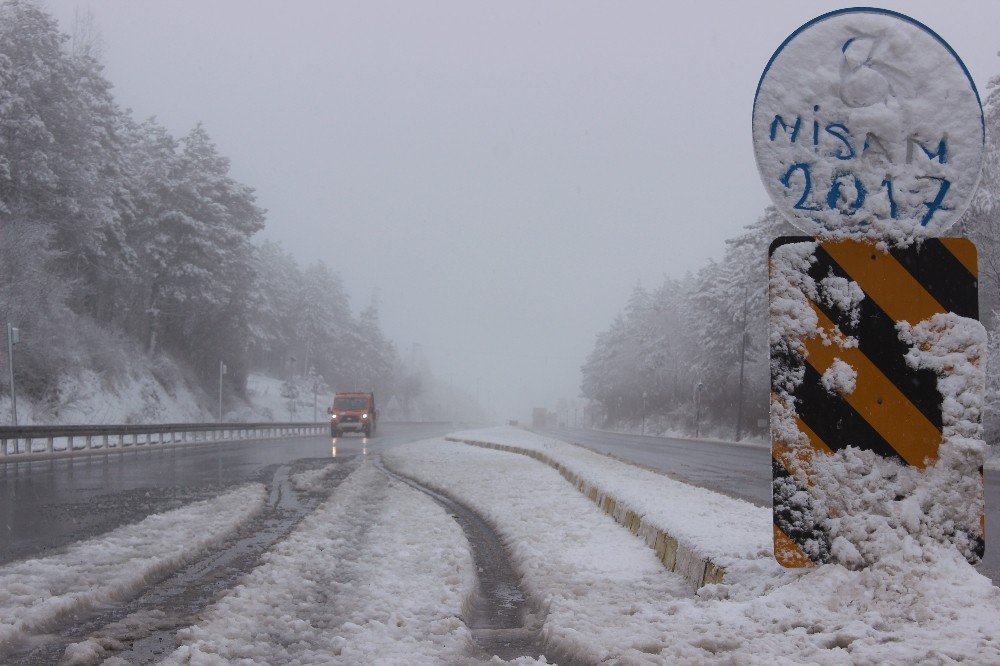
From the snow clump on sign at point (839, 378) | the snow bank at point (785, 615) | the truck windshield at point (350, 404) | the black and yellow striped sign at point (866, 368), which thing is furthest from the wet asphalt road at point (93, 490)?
the truck windshield at point (350, 404)

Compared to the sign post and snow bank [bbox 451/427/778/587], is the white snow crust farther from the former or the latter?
the sign post

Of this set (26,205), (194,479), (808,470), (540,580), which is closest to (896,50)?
(808,470)

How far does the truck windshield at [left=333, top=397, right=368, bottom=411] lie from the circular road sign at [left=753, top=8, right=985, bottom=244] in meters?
43.0

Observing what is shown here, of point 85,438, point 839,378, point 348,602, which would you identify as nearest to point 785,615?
point 839,378

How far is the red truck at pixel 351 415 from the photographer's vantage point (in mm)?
45188

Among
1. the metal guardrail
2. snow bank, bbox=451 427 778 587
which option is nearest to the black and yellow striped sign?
snow bank, bbox=451 427 778 587

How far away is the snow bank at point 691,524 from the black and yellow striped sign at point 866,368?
2.29 ft

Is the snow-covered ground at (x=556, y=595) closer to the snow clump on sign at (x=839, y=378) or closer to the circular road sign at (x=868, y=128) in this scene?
the snow clump on sign at (x=839, y=378)

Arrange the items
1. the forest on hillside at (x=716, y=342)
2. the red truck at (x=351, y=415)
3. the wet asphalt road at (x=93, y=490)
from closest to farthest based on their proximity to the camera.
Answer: the wet asphalt road at (x=93, y=490) < the forest on hillside at (x=716, y=342) < the red truck at (x=351, y=415)

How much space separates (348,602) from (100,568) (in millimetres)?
2208

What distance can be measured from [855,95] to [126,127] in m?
58.7

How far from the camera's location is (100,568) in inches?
236

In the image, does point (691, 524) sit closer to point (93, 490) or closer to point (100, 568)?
point (100, 568)

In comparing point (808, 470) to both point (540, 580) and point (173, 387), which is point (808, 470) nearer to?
point (540, 580)
